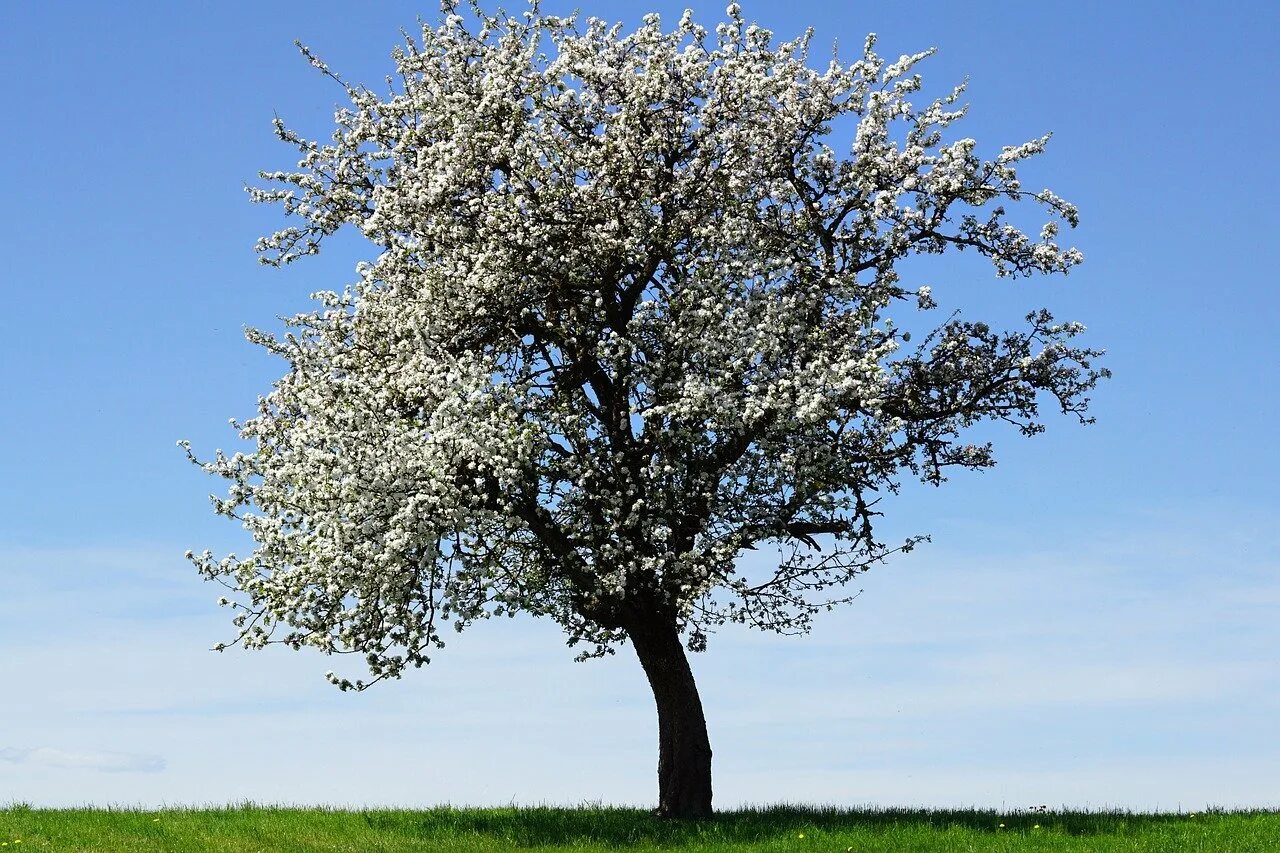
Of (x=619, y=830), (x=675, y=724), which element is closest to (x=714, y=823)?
(x=619, y=830)

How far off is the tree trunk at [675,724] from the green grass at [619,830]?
77 centimetres

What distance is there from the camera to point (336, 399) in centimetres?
2309

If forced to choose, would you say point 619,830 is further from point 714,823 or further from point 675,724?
point 675,724

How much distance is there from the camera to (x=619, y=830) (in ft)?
75.3

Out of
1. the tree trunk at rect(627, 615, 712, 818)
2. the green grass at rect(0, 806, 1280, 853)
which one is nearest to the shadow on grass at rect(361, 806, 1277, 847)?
the green grass at rect(0, 806, 1280, 853)

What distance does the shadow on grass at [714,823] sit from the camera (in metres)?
22.2

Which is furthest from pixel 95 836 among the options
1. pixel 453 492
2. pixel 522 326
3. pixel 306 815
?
pixel 522 326

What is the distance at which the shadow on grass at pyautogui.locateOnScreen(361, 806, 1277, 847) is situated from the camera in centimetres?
2222

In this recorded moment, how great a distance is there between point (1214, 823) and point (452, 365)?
52.6 ft

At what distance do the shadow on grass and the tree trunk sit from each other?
59 cm

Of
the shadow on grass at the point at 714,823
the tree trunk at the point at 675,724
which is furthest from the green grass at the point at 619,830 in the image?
the tree trunk at the point at 675,724

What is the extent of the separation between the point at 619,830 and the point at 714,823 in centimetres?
167

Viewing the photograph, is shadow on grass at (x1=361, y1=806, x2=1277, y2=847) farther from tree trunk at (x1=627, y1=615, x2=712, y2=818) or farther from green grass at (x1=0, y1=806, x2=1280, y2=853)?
tree trunk at (x1=627, y1=615, x2=712, y2=818)

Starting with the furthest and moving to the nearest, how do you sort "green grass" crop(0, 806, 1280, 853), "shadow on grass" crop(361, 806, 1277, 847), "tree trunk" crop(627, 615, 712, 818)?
"tree trunk" crop(627, 615, 712, 818) → "shadow on grass" crop(361, 806, 1277, 847) → "green grass" crop(0, 806, 1280, 853)
